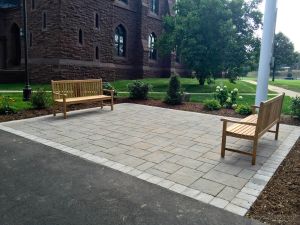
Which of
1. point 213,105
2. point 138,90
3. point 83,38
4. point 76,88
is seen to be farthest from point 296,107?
point 83,38

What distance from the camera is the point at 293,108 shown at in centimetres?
918

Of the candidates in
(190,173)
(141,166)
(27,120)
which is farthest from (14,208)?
(27,120)

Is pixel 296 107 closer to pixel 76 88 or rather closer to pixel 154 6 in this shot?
pixel 76 88

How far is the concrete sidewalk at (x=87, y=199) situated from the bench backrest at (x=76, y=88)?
15.3 feet

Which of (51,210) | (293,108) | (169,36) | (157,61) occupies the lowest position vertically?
(51,210)

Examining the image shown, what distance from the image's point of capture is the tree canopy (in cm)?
1889

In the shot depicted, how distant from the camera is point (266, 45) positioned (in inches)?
351

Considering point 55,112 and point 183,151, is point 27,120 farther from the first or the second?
point 183,151

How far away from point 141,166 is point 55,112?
209 inches

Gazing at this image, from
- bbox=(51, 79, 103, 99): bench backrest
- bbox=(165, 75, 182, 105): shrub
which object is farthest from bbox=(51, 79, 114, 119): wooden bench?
bbox=(165, 75, 182, 105): shrub

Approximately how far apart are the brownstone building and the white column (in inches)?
502

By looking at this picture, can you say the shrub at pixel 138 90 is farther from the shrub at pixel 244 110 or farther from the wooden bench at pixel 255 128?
the wooden bench at pixel 255 128

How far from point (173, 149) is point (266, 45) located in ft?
17.5

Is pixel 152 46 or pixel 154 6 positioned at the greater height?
pixel 154 6
